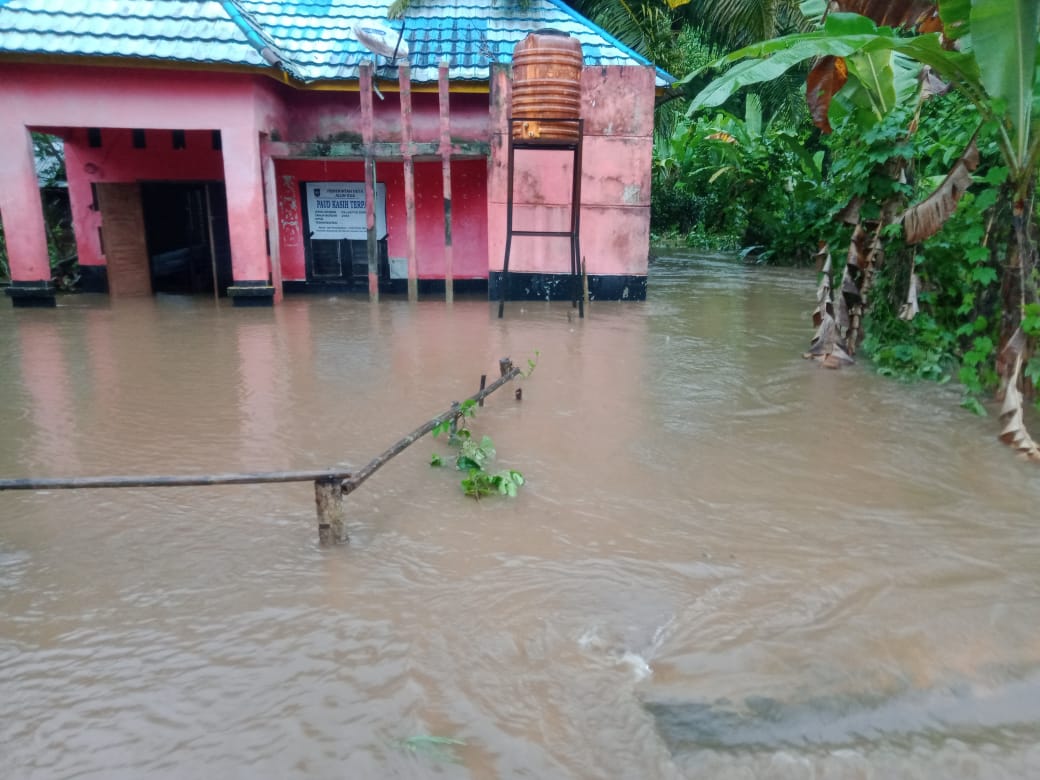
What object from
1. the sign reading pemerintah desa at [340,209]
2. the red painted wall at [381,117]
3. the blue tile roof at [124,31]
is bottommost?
the sign reading pemerintah desa at [340,209]

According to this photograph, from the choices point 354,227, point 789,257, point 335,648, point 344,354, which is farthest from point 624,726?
point 789,257

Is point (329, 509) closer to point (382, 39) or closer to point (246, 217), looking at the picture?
point (246, 217)

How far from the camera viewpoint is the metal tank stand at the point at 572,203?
8.96 meters

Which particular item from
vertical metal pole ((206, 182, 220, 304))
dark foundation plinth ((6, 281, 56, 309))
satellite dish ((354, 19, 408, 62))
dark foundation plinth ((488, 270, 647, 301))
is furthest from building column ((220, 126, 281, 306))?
dark foundation plinth ((488, 270, 647, 301))

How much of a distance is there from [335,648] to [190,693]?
1.53 feet

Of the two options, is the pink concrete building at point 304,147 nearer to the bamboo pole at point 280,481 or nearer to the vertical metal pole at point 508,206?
the vertical metal pole at point 508,206

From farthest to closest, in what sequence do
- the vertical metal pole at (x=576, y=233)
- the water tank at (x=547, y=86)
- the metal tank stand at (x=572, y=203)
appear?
the vertical metal pole at (x=576, y=233) < the metal tank stand at (x=572, y=203) < the water tank at (x=547, y=86)

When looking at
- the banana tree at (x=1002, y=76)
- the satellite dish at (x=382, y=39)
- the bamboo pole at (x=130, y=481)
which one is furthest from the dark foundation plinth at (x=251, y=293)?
the bamboo pole at (x=130, y=481)

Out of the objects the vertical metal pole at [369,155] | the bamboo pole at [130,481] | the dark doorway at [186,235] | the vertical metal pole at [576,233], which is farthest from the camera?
the dark doorway at [186,235]

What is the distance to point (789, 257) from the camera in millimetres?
16094

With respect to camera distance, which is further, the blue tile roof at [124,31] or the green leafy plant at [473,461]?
the blue tile roof at [124,31]

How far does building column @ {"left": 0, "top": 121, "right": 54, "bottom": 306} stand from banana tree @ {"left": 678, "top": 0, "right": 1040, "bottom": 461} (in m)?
8.67

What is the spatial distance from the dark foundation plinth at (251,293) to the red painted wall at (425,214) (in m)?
1.64

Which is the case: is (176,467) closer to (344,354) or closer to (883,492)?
(344,354)
